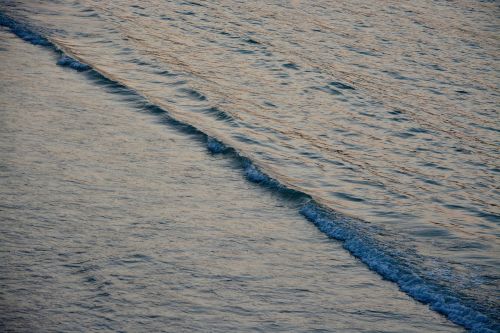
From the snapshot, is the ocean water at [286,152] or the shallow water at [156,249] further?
the ocean water at [286,152]

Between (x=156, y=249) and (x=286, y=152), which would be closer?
(x=156, y=249)

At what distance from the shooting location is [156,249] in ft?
16.5

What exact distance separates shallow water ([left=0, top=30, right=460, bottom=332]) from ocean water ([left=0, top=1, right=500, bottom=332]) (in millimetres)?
23

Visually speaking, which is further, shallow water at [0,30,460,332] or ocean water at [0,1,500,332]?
ocean water at [0,1,500,332]

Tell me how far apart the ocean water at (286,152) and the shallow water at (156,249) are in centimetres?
2

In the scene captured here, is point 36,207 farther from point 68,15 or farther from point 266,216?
point 68,15

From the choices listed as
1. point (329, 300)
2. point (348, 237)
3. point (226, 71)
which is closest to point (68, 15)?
point (226, 71)

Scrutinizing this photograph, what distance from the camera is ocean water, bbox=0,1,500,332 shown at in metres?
4.89

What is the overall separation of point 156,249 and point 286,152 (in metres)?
2.89

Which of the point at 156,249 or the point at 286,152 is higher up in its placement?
the point at 286,152

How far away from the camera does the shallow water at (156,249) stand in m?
4.30

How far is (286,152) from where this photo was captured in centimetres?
756

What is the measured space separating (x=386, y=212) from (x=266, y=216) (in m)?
1.23

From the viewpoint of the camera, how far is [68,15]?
488 inches
